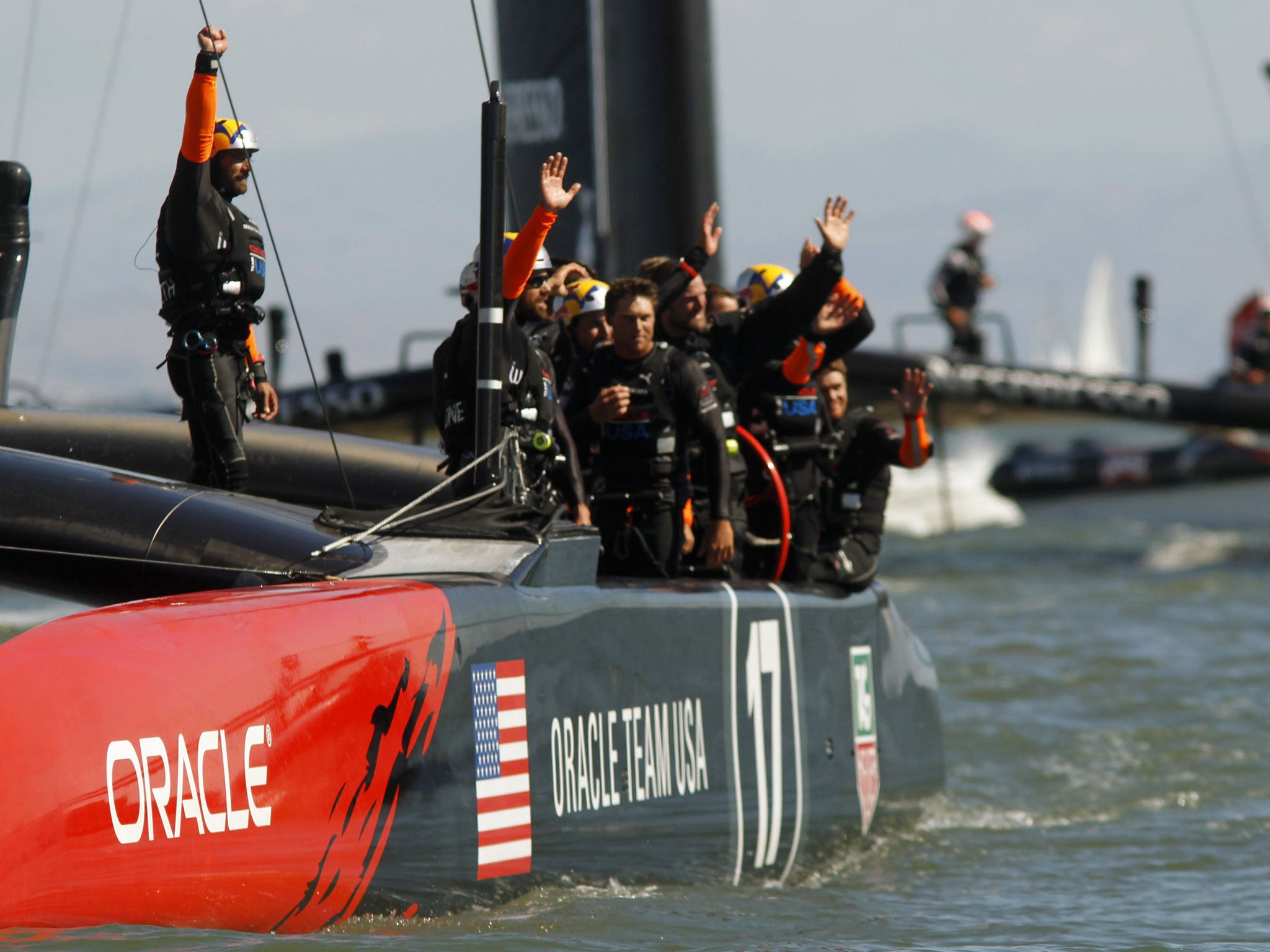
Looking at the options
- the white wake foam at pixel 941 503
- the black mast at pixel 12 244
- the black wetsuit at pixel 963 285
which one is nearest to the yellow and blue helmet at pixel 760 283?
the black mast at pixel 12 244

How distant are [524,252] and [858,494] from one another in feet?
7.90

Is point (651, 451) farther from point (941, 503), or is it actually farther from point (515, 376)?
point (941, 503)

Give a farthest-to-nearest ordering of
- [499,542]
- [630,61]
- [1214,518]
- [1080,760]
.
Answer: [1214,518]
[630,61]
[1080,760]
[499,542]

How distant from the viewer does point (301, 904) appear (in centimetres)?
348

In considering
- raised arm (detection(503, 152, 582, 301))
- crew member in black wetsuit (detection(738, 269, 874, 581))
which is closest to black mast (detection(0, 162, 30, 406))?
raised arm (detection(503, 152, 582, 301))

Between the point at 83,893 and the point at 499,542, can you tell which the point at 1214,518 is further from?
the point at 83,893

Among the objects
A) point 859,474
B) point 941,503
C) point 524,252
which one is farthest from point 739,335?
point 941,503

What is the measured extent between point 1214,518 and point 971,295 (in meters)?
7.78

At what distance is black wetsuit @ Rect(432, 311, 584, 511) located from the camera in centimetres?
472

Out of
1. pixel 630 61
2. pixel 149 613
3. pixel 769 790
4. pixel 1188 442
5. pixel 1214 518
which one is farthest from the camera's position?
pixel 1188 442

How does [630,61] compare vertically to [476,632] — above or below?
above

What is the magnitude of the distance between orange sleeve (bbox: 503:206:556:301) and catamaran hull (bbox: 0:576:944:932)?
84 cm

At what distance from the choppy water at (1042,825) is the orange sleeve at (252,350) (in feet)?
5.62

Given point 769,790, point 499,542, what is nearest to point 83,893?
point 499,542
